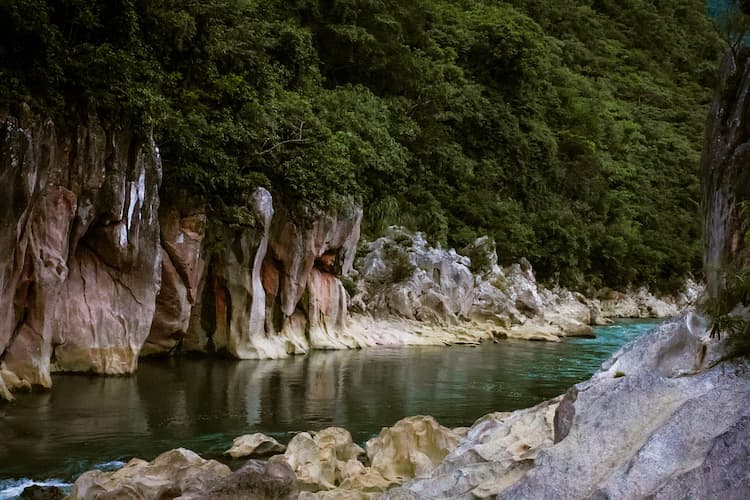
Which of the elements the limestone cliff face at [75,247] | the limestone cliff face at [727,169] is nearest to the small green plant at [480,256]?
the limestone cliff face at [75,247]

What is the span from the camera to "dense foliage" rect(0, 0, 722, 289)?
59.3ft

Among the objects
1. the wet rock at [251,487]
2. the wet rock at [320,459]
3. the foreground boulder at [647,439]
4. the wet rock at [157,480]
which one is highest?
the foreground boulder at [647,439]

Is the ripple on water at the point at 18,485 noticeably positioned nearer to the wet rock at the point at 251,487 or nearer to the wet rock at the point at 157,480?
the wet rock at the point at 157,480

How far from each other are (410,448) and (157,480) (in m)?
3.17

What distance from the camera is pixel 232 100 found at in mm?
24219

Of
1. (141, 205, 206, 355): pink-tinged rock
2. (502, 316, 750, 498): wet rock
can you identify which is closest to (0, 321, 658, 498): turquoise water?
(141, 205, 206, 355): pink-tinged rock

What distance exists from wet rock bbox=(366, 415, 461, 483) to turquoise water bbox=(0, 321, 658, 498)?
100 inches

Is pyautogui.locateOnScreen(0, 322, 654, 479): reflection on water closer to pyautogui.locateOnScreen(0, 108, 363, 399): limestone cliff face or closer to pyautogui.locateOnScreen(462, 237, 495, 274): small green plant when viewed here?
pyautogui.locateOnScreen(0, 108, 363, 399): limestone cliff face

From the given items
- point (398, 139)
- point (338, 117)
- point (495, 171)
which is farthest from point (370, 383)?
point (495, 171)

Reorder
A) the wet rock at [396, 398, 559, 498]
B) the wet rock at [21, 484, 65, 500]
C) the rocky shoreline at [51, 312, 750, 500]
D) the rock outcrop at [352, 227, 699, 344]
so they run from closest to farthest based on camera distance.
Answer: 1. the rocky shoreline at [51, 312, 750, 500]
2. the wet rock at [396, 398, 559, 498]
3. the wet rock at [21, 484, 65, 500]
4. the rock outcrop at [352, 227, 699, 344]

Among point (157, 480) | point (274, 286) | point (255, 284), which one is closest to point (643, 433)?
point (157, 480)

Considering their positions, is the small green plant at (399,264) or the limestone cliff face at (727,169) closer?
the limestone cliff face at (727,169)

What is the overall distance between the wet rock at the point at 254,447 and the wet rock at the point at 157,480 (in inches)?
66.5

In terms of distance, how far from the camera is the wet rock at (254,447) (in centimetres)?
1144
